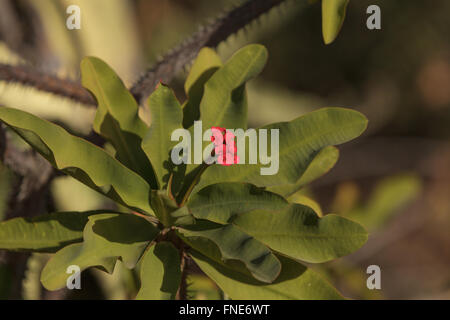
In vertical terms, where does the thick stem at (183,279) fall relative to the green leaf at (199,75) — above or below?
below

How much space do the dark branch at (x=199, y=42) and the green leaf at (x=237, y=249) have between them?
13.9 inches

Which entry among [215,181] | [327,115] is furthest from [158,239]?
[327,115]

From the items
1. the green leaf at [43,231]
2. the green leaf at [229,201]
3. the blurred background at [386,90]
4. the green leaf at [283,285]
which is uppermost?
the blurred background at [386,90]

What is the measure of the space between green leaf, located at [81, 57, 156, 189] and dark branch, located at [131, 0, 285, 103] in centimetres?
18

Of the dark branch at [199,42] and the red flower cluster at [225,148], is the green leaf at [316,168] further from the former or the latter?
the dark branch at [199,42]

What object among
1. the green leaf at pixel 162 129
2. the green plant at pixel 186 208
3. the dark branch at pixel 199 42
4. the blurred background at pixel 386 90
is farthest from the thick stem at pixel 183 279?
the blurred background at pixel 386 90

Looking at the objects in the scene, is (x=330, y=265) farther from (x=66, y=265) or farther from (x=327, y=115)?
(x=66, y=265)

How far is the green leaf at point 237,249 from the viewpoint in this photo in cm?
58

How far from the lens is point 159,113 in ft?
2.21

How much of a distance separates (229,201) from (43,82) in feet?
1.55

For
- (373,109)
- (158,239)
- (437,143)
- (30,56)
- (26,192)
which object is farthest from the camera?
(437,143)

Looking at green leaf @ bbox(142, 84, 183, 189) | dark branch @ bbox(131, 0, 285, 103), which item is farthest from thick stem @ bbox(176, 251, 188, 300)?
dark branch @ bbox(131, 0, 285, 103)

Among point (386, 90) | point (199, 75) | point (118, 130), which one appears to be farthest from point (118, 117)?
point (386, 90)
